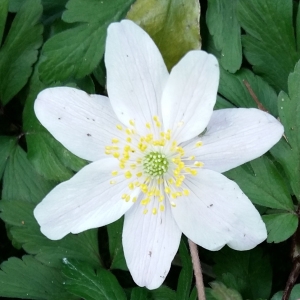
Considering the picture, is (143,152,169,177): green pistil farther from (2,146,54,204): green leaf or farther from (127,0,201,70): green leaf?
(2,146,54,204): green leaf

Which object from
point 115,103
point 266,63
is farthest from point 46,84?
point 266,63

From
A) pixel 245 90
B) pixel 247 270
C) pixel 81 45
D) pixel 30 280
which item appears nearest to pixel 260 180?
pixel 245 90

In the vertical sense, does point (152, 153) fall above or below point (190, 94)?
below

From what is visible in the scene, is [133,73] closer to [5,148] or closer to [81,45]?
[81,45]

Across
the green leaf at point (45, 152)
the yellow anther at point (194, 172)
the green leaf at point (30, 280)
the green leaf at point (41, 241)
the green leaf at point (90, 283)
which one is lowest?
the green leaf at point (30, 280)

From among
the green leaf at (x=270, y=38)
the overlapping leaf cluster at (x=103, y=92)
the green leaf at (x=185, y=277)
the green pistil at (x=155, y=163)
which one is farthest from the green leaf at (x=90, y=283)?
the green leaf at (x=270, y=38)

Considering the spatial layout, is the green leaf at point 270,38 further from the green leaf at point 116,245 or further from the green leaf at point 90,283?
the green leaf at point 90,283
